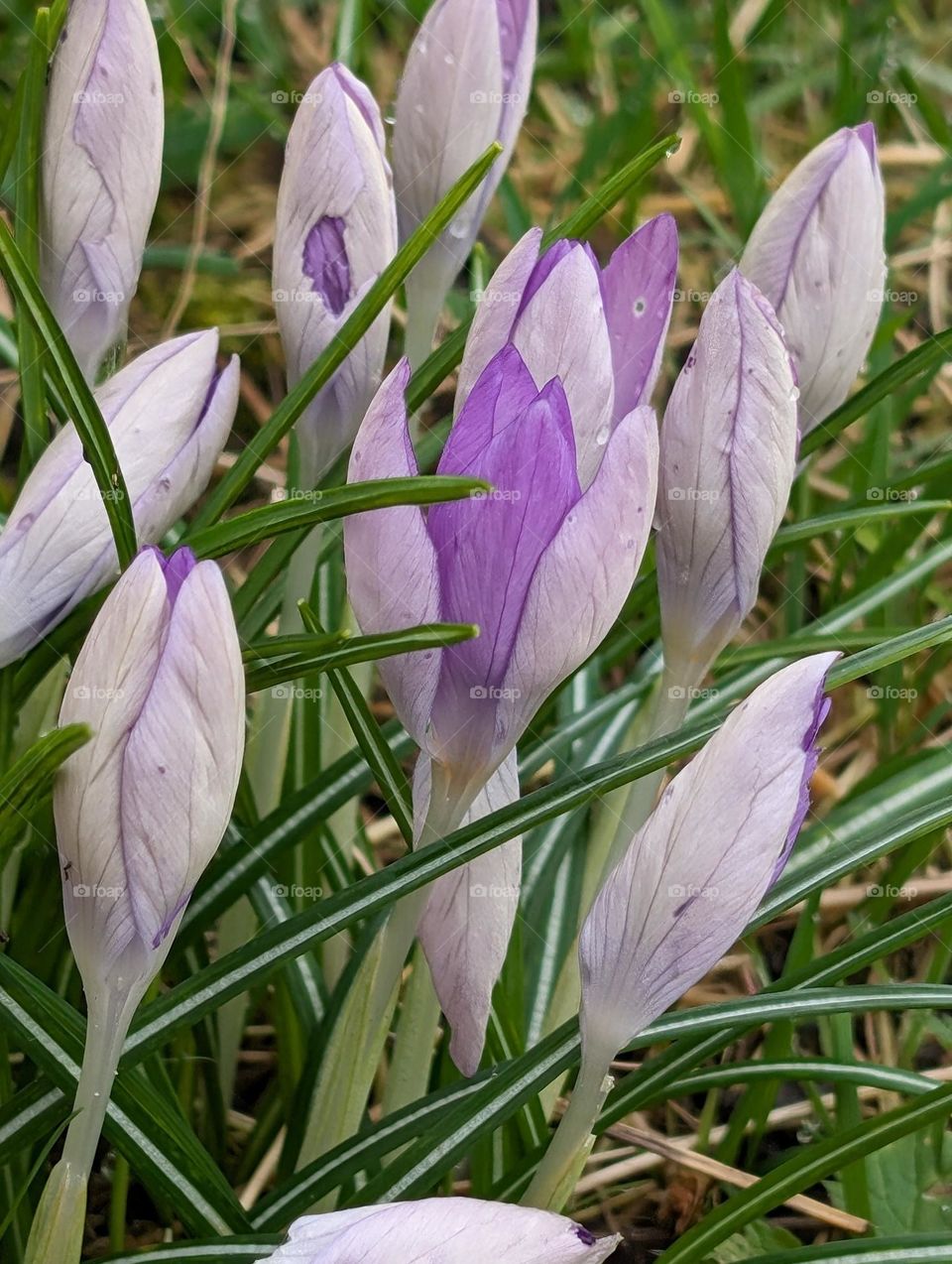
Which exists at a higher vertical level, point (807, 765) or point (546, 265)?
point (546, 265)

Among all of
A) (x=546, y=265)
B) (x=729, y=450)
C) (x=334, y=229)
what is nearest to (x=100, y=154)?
(x=334, y=229)

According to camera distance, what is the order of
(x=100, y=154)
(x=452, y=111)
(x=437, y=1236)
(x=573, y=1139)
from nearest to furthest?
1. (x=437, y=1236)
2. (x=573, y=1139)
3. (x=100, y=154)
4. (x=452, y=111)

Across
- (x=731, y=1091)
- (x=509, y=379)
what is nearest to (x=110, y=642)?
(x=509, y=379)

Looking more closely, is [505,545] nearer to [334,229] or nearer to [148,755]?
[148,755]

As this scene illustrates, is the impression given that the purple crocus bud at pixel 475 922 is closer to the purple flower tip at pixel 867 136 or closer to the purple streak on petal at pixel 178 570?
the purple streak on petal at pixel 178 570

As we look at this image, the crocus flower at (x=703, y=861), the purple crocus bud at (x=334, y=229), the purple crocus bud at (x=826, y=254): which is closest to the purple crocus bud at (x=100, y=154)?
the purple crocus bud at (x=334, y=229)

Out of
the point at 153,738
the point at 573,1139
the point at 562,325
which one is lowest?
the point at 573,1139
